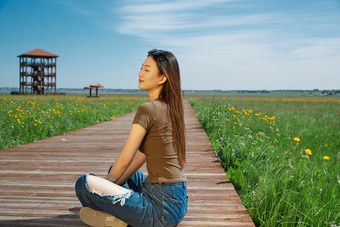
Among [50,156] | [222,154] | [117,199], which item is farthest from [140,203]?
[50,156]

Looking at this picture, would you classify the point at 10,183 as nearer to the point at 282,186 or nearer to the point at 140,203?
the point at 140,203

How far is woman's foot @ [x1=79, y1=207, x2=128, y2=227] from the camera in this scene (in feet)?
6.89

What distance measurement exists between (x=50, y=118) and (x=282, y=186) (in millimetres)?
8183

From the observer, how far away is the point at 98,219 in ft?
6.98

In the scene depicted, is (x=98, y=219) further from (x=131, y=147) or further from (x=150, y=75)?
(x=150, y=75)

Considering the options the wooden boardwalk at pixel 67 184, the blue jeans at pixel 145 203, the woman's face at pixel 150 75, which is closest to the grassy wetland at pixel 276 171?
the wooden boardwalk at pixel 67 184

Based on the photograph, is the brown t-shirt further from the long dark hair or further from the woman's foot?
the woman's foot

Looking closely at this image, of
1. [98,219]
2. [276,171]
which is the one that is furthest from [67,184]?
[276,171]

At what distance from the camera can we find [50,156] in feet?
15.5

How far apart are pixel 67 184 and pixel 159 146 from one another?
174cm

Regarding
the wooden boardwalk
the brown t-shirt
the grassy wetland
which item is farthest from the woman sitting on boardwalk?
the grassy wetland

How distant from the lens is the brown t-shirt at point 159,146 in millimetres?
1892

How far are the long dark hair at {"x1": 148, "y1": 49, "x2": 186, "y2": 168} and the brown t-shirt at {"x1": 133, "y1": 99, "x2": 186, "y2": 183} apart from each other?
0.13 feet

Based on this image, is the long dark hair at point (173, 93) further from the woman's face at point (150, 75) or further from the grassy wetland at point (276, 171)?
the grassy wetland at point (276, 171)
